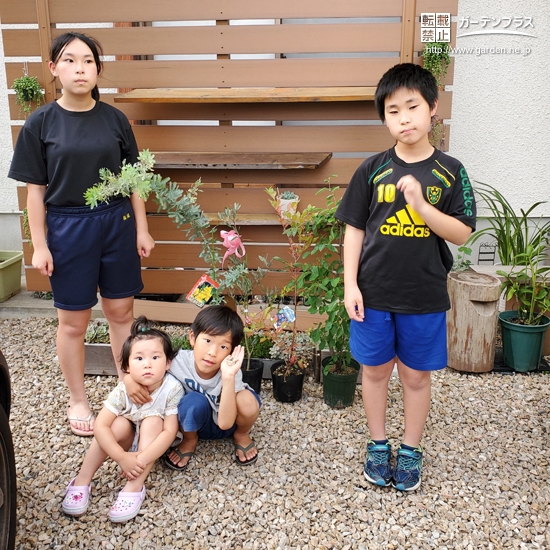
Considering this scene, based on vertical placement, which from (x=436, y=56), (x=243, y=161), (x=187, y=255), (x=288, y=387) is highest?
(x=436, y=56)

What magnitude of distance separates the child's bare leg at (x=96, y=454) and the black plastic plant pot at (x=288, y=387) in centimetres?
98

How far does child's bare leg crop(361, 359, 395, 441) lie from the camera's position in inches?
95.0

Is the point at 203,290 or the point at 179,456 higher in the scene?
the point at 203,290

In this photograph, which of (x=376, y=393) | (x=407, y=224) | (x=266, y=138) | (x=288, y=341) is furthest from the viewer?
(x=266, y=138)

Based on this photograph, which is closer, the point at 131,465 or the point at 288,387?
the point at 131,465

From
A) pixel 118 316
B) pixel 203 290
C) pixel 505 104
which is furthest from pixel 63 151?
pixel 505 104

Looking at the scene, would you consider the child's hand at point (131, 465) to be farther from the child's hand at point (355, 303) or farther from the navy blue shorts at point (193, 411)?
the child's hand at point (355, 303)

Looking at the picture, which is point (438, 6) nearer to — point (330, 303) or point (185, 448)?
point (330, 303)

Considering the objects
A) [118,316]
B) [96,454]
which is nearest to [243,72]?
[118,316]

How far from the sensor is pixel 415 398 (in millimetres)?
2400

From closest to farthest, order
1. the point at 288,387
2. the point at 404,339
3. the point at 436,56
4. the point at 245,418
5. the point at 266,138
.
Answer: the point at 404,339
the point at 245,418
the point at 288,387
the point at 436,56
the point at 266,138

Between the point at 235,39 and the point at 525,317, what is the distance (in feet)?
8.40

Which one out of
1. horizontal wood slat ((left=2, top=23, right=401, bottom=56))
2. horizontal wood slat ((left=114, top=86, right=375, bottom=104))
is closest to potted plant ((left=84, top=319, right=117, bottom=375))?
horizontal wood slat ((left=114, top=86, right=375, bottom=104))

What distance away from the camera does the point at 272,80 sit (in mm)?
3850
